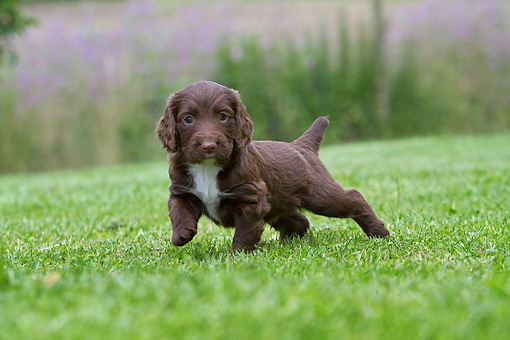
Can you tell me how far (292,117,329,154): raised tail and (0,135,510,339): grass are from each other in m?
0.61

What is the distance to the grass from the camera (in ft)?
5.92

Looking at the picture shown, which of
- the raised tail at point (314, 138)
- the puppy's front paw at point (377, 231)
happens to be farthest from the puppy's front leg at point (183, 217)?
the puppy's front paw at point (377, 231)

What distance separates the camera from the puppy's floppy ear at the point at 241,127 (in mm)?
3434

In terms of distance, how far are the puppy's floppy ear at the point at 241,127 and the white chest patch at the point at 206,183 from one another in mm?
194

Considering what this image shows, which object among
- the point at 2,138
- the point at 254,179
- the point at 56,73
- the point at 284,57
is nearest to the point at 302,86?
the point at 284,57

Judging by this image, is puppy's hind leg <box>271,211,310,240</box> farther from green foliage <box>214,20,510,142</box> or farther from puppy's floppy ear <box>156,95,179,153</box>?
green foliage <box>214,20,510,142</box>

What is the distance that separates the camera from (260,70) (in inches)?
561

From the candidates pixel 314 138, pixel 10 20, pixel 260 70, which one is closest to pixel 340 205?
pixel 314 138

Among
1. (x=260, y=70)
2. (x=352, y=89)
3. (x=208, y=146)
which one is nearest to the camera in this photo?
(x=208, y=146)

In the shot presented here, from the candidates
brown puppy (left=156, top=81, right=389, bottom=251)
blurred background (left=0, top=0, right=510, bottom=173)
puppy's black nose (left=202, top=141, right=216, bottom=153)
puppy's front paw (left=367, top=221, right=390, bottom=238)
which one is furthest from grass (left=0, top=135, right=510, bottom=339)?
blurred background (left=0, top=0, right=510, bottom=173)

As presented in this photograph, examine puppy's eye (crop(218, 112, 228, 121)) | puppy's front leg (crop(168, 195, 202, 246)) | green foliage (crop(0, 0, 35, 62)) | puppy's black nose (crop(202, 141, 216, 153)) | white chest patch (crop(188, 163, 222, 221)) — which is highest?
green foliage (crop(0, 0, 35, 62))

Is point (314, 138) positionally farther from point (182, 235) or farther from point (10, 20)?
point (10, 20)

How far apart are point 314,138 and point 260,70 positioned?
33.5ft

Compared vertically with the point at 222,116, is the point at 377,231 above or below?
below
